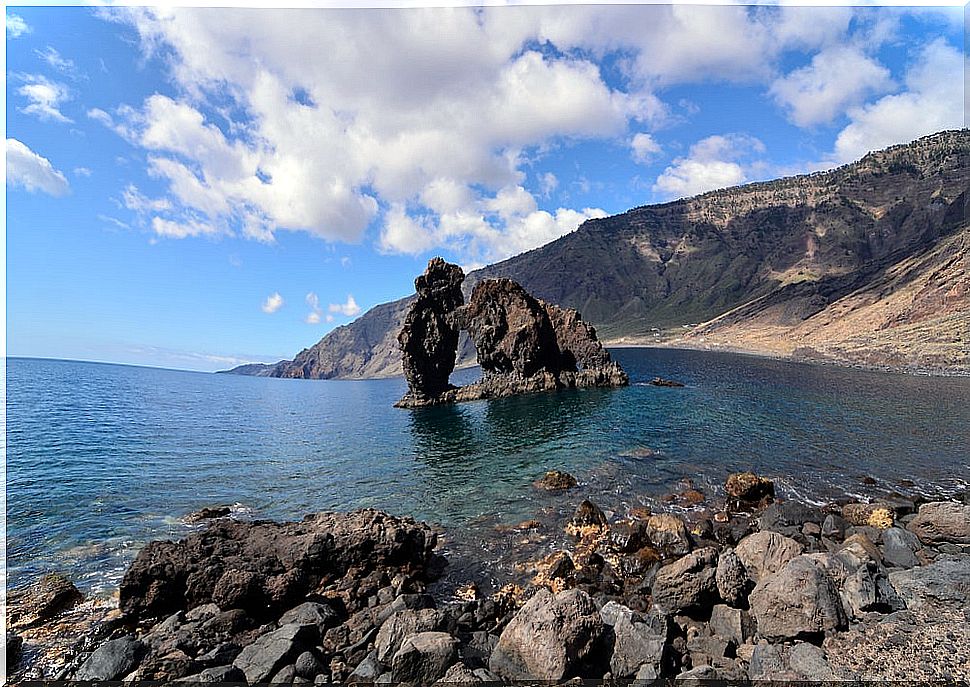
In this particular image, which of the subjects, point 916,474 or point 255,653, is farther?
point 916,474

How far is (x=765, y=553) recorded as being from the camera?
14.4 meters

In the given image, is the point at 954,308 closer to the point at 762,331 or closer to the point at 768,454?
the point at 762,331

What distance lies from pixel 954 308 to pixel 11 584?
457ft

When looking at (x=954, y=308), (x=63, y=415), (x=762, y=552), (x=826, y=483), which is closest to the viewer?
(x=762, y=552)

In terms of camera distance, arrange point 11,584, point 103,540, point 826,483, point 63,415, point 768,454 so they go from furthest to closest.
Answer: point 63,415, point 768,454, point 826,483, point 103,540, point 11,584

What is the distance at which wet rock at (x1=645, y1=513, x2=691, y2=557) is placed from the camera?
18.2 meters

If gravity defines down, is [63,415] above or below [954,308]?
below

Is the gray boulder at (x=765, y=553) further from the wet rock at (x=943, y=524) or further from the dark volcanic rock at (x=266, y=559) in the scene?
the dark volcanic rock at (x=266, y=559)

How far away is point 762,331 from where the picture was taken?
149 meters

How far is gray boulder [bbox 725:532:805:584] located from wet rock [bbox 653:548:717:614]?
1173 mm

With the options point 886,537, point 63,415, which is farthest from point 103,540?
point 63,415

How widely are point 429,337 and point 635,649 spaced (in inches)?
2582

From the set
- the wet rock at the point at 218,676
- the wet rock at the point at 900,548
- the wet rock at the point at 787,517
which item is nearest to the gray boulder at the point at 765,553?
the wet rock at the point at 900,548

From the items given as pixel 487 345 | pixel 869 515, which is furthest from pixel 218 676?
pixel 487 345
